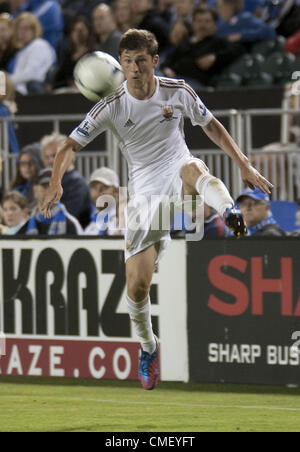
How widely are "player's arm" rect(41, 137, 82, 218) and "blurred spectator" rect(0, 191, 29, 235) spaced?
13.7ft

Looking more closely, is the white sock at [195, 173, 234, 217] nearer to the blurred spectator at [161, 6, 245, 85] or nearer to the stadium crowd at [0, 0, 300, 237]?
the stadium crowd at [0, 0, 300, 237]

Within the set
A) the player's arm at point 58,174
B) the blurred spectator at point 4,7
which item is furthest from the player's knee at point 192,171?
the blurred spectator at point 4,7

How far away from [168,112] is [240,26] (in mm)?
7263

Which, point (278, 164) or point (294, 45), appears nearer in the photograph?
point (278, 164)

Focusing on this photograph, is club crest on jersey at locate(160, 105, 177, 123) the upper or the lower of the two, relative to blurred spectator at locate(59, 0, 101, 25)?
lower

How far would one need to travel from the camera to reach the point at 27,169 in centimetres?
1387

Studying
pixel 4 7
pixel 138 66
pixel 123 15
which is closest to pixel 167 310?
pixel 138 66

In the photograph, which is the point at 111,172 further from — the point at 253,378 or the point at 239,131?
the point at 253,378

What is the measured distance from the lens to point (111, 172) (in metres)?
12.5

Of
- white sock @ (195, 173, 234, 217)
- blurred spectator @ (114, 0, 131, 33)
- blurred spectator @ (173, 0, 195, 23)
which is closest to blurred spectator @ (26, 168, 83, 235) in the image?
white sock @ (195, 173, 234, 217)

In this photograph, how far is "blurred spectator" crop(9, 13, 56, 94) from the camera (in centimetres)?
1684

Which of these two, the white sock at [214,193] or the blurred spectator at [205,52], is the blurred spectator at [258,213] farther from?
the blurred spectator at [205,52]

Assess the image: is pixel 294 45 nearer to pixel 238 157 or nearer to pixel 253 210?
pixel 253 210

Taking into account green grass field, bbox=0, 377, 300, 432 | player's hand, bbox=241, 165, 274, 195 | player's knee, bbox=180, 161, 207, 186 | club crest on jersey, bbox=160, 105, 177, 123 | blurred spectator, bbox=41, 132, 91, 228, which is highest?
club crest on jersey, bbox=160, 105, 177, 123
